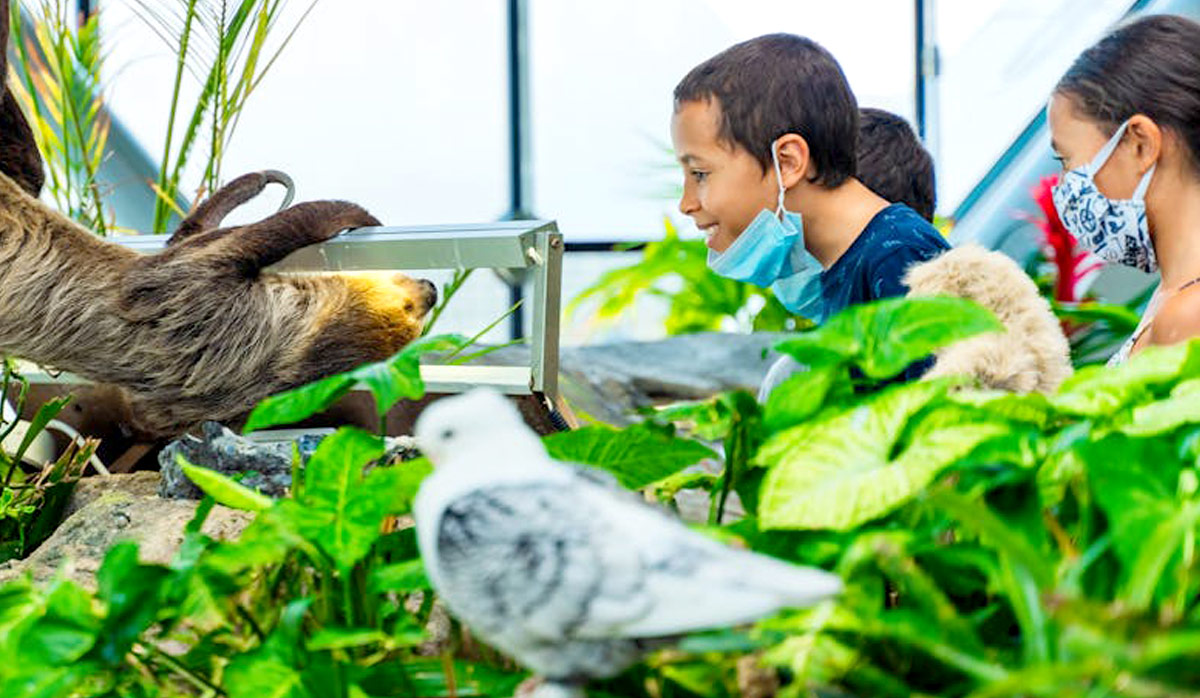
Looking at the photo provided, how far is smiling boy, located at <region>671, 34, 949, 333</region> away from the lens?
204 cm

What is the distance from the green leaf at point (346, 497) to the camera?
3.82 ft

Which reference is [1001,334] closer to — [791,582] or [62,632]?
[791,582]

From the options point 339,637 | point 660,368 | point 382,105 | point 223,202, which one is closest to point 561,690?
point 339,637

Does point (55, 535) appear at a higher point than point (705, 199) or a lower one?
lower

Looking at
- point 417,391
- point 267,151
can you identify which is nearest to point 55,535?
point 417,391

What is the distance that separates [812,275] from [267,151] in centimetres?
412

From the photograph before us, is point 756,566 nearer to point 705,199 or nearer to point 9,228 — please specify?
point 705,199

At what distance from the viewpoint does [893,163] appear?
2572 millimetres

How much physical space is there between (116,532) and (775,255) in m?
1.07

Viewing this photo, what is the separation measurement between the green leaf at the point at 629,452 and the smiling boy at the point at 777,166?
0.78 metres

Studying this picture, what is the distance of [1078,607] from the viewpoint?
2.65 ft

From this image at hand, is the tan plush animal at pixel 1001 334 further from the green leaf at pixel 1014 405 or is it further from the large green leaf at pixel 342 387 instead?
the large green leaf at pixel 342 387

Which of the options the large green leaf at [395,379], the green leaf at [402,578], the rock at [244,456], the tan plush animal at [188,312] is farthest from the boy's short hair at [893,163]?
the green leaf at [402,578]

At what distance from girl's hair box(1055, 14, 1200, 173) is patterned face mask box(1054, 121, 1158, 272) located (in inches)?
1.6
